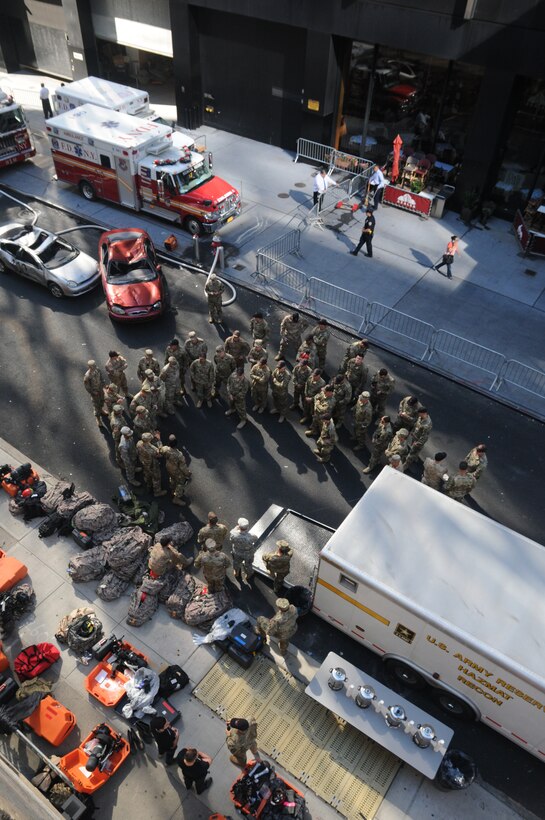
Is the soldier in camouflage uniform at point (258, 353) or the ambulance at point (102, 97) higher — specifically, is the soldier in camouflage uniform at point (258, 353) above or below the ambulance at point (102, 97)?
below

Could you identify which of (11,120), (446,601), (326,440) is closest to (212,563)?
(446,601)

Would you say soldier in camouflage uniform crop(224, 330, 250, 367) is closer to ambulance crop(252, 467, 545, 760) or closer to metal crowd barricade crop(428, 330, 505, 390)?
metal crowd barricade crop(428, 330, 505, 390)

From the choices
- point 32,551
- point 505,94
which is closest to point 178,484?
point 32,551

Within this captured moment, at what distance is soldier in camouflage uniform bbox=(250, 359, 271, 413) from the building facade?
42.7 ft

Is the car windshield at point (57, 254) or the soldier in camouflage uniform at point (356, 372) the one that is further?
the car windshield at point (57, 254)

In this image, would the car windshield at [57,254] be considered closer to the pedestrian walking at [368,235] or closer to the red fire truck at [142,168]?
the red fire truck at [142,168]

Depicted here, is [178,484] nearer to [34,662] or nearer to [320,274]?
[34,662]

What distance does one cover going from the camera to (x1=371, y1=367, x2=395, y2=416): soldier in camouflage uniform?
14.0 meters

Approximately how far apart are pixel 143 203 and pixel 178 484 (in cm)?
1350

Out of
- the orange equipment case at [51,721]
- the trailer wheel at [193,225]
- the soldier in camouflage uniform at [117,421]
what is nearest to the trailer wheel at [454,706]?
the orange equipment case at [51,721]

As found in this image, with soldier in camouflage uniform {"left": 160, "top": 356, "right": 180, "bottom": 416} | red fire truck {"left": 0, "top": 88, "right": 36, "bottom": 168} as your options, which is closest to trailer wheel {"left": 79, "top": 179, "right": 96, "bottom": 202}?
red fire truck {"left": 0, "top": 88, "right": 36, "bottom": 168}

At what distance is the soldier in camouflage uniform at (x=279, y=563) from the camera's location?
34.6 ft

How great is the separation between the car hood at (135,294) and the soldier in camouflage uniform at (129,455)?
5.61 meters

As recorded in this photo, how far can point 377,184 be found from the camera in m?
22.8
